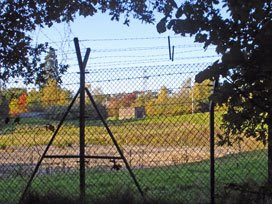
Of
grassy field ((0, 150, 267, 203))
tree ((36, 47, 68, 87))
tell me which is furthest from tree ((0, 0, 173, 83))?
grassy field ((0, 150, 267, 203))

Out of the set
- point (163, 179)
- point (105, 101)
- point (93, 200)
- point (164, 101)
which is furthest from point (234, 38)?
point (163, 179)

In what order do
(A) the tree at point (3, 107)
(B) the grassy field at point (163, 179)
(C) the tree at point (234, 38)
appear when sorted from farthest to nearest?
(B) the grassy field at point (163, 179)
(A) the tree at point (3, 107)
(C) the tree at point (234, 38)

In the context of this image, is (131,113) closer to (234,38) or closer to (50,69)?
(50,69)

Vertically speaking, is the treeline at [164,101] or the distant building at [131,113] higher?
the treeline at [164,101]

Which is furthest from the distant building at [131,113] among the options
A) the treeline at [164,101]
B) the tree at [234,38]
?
the tree at [234,38]

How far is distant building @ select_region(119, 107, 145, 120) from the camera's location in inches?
312

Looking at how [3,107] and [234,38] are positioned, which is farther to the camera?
[3,107]

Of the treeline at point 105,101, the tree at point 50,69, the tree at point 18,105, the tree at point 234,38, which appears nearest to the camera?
the tree at point 234,38

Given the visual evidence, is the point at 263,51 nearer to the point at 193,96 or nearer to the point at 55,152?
the point at 193,96

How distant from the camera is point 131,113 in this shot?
26.3 feet

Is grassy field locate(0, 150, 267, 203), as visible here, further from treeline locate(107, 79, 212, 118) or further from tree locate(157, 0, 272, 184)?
tree locate(157, 0, 272, 184)

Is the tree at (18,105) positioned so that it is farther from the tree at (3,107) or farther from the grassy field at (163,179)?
the grassy field at (163,179)

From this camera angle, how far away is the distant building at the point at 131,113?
7.93 m

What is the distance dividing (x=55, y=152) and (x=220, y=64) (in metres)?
16.4
